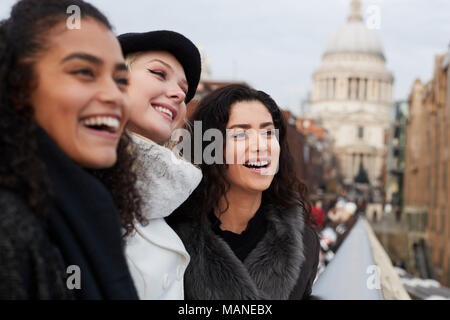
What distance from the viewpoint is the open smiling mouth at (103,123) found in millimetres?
1643

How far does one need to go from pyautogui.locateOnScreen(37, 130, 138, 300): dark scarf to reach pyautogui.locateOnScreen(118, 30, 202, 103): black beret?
1.02 meters

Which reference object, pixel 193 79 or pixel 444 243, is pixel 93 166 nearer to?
pixel 193 79

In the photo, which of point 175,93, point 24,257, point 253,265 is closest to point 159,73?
point 175,93

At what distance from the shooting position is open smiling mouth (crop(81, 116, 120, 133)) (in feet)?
5.39

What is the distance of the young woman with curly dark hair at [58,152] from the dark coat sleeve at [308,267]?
1113 millimetres

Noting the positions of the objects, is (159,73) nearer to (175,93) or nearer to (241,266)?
(175,93)

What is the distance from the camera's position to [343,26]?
12300 centimetres

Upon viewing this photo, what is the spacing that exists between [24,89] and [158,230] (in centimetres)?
86

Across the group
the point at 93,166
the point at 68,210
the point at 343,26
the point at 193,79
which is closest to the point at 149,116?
the point at 193,79

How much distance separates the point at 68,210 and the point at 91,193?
0.09 m

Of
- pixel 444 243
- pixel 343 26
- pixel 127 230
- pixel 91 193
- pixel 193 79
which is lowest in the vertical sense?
pixel 444 243

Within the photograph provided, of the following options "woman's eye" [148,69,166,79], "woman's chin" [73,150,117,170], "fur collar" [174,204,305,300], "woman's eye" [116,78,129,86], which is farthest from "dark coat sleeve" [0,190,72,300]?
"woman's eye" [148,69,166,79]

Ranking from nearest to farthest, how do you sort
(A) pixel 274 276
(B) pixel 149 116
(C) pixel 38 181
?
1. (C) pixel 38 181
2. (B) pixel 149 116
3. (A) pixel 274 276

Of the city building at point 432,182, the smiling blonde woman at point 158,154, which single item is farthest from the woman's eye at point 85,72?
the city building at point 432,182
